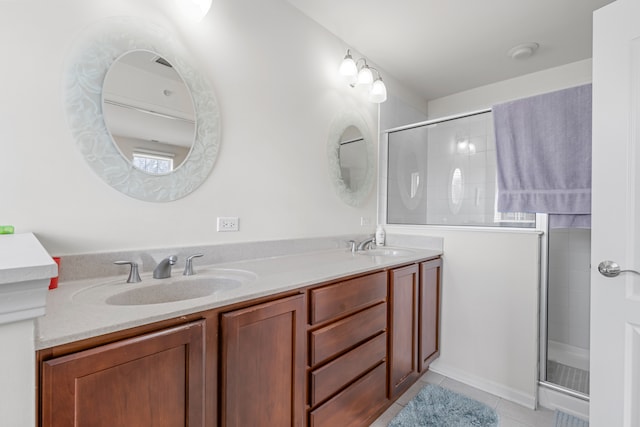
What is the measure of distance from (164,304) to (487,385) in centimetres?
216

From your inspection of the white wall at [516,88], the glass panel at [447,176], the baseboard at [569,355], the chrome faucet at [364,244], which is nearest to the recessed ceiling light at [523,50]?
the white wall at [516,88]

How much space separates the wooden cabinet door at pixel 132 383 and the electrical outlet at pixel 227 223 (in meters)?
0.76

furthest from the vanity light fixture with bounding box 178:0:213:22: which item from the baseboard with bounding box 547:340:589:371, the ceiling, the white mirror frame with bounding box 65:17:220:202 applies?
the baseboard with bounding box 547:340:589:371

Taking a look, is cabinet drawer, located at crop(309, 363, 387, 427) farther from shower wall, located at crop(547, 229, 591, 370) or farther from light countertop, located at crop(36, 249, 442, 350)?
shower wall, located at crop(547, 229, 591, 370)

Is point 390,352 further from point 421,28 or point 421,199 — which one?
point 421,28

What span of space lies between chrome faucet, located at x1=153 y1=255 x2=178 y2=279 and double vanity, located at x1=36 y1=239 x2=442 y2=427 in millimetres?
39

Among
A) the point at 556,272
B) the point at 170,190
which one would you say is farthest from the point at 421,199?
the point at 170,190

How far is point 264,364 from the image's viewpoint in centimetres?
104

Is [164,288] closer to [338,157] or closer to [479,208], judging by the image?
[338,157]

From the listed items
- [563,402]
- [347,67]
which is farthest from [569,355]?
[347,67]

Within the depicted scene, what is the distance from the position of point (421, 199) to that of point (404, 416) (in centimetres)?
165

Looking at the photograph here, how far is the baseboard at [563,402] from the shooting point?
172 cm

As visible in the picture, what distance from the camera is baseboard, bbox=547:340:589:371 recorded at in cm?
220

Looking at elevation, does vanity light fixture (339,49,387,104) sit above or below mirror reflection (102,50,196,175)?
above
